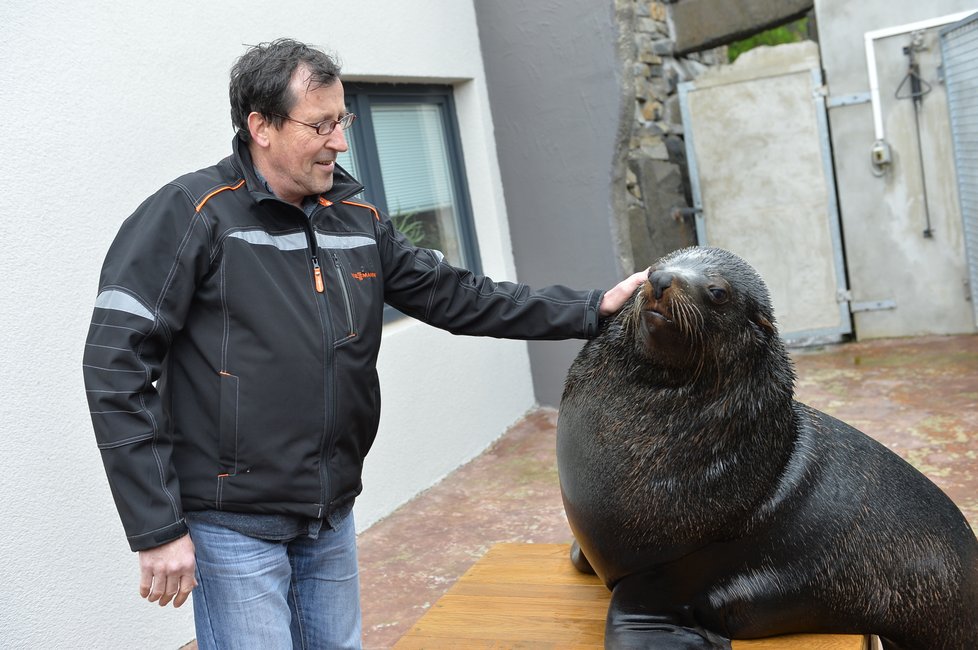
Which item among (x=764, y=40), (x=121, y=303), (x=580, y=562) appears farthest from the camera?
(x=764, y=40)

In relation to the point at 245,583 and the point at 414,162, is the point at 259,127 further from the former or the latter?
the point at 414,162

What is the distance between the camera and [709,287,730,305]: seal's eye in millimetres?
1993

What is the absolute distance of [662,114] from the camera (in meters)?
7.64

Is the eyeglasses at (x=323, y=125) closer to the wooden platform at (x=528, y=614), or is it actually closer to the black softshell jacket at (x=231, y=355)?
the black softshell jacket at (x=231, y=355)

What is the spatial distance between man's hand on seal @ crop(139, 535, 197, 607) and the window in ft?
12.0

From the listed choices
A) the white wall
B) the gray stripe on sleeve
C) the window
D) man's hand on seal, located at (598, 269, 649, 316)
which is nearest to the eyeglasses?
the gray stripe on sleeve

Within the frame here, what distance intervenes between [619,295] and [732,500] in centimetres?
61

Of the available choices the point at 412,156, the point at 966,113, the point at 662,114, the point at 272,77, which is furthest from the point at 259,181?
the point at 966,113

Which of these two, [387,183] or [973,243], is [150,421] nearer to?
[387,183]

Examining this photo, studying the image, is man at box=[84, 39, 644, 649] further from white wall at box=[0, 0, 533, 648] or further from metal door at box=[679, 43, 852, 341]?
metal door at box=[679, 43, 852, 341]

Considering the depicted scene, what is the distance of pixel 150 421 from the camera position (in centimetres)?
196

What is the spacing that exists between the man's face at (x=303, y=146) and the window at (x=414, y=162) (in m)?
3.16

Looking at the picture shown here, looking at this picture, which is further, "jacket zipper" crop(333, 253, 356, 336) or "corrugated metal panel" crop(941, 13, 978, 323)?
"corrugated metal panel" crop(941, 13, 978, 323)

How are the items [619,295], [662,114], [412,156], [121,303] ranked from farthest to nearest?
[662,114], [412,156], [619,295], [121,303]
